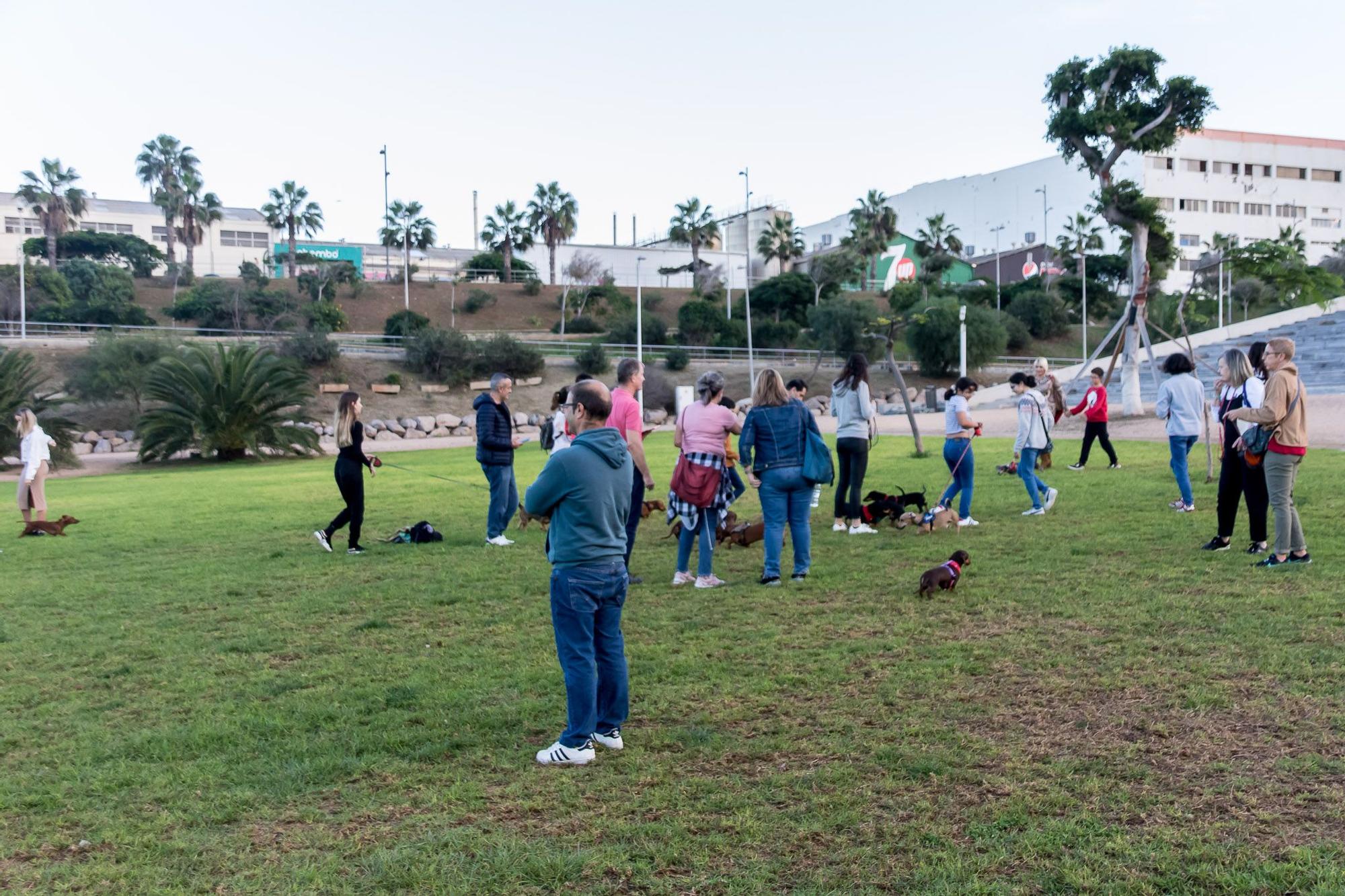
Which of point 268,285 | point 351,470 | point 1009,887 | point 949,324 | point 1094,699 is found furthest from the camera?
point 268,285

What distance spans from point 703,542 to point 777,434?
1.10 metres

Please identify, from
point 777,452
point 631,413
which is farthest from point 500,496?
point 777,452

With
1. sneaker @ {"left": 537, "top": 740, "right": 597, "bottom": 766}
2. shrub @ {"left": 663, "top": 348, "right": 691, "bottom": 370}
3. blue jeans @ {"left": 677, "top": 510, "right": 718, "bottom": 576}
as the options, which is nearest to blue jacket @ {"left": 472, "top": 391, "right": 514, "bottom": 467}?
blue jeans @ {"left": 677, "top": 510, "right": 718, "bottom": 576}

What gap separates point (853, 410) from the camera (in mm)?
10141

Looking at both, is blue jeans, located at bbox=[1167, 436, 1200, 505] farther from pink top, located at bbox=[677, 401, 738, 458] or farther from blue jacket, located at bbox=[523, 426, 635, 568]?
blue jacket, located at bbox=[523, 426, 635, 568]

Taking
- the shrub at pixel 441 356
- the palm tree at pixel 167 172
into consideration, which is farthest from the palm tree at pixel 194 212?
the shrub at pixel 441 356

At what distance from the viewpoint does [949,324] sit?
50.3m

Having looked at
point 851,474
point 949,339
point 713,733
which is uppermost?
point 949,339

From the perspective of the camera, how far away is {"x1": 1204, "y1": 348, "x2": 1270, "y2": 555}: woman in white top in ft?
27.9

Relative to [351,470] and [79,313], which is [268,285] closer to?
[79,313]

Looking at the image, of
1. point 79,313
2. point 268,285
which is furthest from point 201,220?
point 79,313

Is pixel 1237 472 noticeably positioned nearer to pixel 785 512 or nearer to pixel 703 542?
pixel 785 512

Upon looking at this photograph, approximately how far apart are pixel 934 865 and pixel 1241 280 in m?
69.5

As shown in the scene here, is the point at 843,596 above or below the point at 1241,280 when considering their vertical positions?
below
